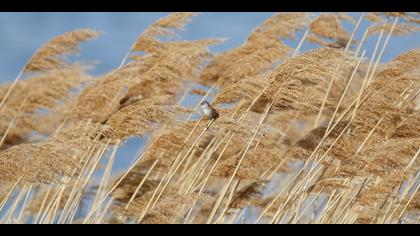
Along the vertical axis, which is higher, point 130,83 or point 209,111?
point 209,111

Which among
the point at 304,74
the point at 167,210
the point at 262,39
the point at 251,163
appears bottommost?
the point at 251,163

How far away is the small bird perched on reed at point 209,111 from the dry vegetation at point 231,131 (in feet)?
0.31

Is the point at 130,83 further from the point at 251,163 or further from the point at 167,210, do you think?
the point at 167,210

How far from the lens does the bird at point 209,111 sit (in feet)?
18.6

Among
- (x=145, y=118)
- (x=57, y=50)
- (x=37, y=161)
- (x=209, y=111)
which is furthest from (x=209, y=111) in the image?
(x=57, y=50)

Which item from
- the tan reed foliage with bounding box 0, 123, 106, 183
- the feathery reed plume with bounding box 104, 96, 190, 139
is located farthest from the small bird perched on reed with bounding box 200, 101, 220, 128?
the tan reed foliage with bounding box 0, 123, 106, 183

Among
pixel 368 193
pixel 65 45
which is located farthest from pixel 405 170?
pixel 65 45

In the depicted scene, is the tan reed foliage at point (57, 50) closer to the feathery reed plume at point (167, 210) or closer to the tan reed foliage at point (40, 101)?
the tan reed foliage at point (40, 101)

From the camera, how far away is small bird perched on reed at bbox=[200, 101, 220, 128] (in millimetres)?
5660

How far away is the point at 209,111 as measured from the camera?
5684 mm

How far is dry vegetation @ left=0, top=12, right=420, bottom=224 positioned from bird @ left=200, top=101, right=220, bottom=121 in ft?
0.32

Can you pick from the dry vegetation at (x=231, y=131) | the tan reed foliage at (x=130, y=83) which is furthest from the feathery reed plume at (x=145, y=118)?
the tan reed foliage at (x=130, y=83)

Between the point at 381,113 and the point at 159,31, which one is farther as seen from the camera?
the point at 159,31

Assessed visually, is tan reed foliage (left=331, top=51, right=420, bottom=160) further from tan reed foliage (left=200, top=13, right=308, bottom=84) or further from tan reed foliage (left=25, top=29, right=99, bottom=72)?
tan reed foliage (left=25, top=29, right=99, bottom=72)
